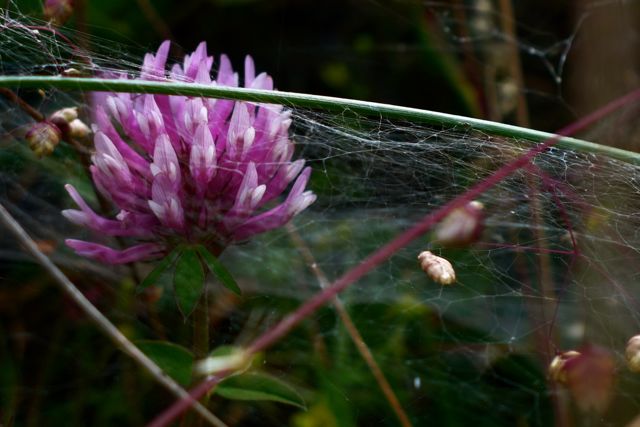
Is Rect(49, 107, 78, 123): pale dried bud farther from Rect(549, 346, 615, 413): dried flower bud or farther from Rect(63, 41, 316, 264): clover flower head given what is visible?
Rect(549, 346, 615, 413): dried flower bud

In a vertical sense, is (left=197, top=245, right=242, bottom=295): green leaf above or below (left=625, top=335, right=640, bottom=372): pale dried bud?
above

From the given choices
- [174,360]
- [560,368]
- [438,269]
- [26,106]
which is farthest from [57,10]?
[560,368]

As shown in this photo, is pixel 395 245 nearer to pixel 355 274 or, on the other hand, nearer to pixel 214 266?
pixel 355 274

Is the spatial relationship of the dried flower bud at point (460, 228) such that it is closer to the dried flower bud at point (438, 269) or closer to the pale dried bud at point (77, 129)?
the dried flower bud at point (438, 269)

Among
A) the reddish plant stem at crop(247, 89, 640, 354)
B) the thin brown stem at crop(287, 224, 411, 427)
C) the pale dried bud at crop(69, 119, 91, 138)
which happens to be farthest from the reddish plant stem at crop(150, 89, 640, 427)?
the pale dried bud at crop(69, 119, 91, 138)

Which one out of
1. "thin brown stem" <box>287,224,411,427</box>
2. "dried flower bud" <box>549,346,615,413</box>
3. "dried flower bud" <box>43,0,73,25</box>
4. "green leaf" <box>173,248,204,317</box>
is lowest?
"thin brown stem" <box>287,224,411,427</box>

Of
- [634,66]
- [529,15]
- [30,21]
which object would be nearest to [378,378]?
[30,21]

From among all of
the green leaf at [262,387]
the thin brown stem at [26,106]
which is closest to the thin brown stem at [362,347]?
the green leaf at [262,387]
